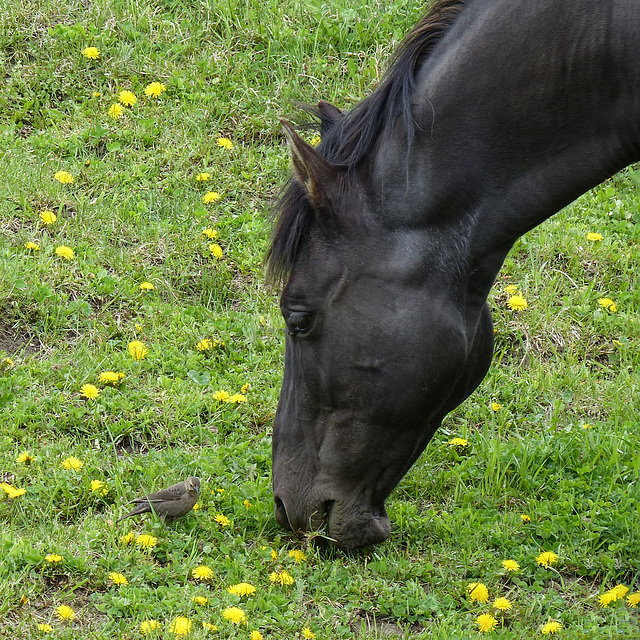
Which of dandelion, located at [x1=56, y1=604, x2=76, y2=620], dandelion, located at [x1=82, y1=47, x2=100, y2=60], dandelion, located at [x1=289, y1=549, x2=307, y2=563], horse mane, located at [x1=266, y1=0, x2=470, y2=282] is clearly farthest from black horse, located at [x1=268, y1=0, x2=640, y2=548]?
dandelion, located at [x1=82, y1=47, x2=100, y2=60]

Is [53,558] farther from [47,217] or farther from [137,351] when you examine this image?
[47,217]

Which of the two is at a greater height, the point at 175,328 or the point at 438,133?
the point at 438,133

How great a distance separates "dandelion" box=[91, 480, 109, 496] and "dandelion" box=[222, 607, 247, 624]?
93 centimetres

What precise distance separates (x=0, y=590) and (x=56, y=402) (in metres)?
1.33

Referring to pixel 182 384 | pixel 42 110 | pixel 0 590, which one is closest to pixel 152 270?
pixel 182 384

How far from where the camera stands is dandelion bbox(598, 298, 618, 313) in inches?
212

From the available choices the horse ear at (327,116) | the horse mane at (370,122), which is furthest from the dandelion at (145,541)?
the horse ear at (327,116)

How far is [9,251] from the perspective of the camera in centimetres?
540

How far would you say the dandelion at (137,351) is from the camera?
189 inches

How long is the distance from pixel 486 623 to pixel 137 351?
2280mm

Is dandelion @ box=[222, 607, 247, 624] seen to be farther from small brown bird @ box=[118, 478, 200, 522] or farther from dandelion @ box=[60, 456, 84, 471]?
dandelion @ box=[60, 456, 84, 471]

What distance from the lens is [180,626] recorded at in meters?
3.14

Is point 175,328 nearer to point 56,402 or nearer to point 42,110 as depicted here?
point 56,402

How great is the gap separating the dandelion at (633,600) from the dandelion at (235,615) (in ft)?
4.63
